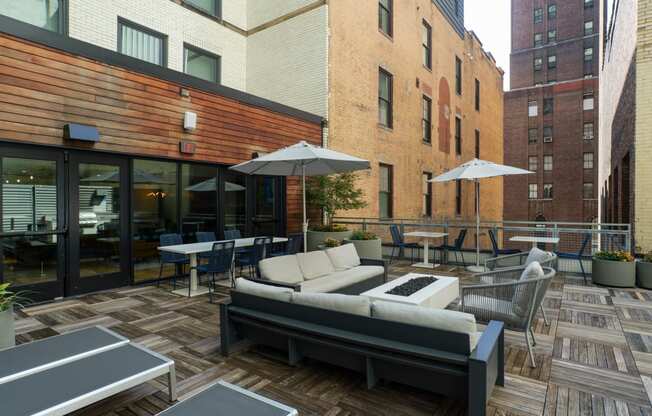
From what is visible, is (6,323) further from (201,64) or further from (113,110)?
(201,64)

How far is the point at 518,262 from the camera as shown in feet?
19.3

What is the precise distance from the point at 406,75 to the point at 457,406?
41.1 ft

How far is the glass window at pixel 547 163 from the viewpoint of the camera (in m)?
Result: 31.1

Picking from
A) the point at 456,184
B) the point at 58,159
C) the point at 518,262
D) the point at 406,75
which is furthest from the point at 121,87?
the point at 456,184

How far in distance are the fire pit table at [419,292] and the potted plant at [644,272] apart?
3760 millimetres

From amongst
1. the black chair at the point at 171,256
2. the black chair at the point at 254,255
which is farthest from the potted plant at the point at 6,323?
the black chair at the point at 254,255

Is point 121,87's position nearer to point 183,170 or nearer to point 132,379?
point 183,170

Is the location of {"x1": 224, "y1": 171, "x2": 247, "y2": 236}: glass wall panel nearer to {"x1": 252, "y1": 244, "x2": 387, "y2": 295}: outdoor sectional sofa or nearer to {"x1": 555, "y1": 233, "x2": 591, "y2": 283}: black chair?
{"x1": 252, "y1": 244, "x2": 387, "y2": 295}: outdoor sectional sofa

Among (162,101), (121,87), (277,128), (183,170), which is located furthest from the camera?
(277,128)

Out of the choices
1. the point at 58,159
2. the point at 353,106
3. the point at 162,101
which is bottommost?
the point at 58,159

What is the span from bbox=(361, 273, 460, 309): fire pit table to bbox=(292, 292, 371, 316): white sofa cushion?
1.20 m

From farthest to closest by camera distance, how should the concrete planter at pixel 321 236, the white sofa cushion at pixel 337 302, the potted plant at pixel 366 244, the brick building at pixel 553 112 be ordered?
the brick building at pixel 553 112 → the concrete planter at pixel 321 236 → the potted plant at pixel 366 244 → the white sofa cushion at pixel 337 302

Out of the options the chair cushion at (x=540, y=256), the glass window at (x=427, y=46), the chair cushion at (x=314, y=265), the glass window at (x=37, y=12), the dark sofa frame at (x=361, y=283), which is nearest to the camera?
the dark sofa frame at (x=361, y=283)

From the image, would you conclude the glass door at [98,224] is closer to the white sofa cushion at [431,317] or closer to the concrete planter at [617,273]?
the white sofa cushion at [431,317]
